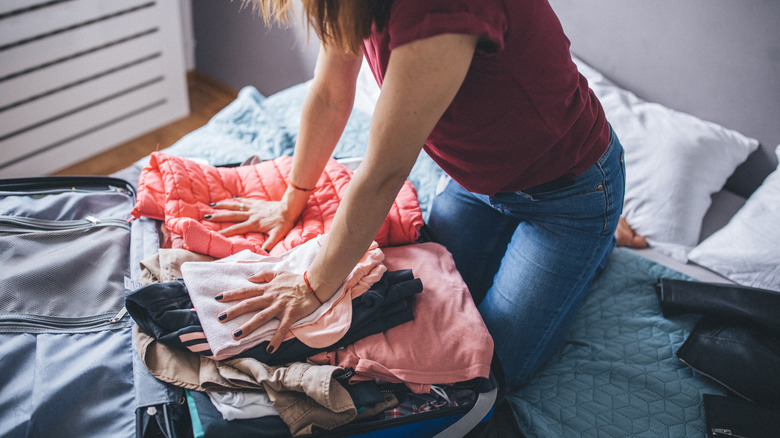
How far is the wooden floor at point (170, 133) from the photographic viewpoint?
2176 mm

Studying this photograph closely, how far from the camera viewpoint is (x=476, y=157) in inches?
35.4

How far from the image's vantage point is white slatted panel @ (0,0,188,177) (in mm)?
1758

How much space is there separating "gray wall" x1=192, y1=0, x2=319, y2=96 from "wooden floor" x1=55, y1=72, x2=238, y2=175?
0.07 meters

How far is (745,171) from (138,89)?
7.46ft

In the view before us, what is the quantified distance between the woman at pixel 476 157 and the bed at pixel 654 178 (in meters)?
0.14

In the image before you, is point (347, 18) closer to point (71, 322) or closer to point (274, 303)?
point (274, 303)

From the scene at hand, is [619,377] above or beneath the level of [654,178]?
beneath

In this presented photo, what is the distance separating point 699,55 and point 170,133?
212cm

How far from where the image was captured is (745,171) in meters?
1.59

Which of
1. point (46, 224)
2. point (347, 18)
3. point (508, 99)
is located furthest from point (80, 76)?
point (508, 99)

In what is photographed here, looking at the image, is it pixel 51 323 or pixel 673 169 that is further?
pixel 673 169

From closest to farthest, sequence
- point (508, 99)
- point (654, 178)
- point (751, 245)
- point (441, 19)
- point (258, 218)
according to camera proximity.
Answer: point (441, 19) < point (508, 99) < point (258, 218) < point (751, 245) < point (654, 178)

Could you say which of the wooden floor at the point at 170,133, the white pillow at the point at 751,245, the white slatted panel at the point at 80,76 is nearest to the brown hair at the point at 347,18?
the white pillow at the point at 751,245

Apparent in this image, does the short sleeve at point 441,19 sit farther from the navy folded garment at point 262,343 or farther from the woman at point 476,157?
the navy folded garment at point 262,343
